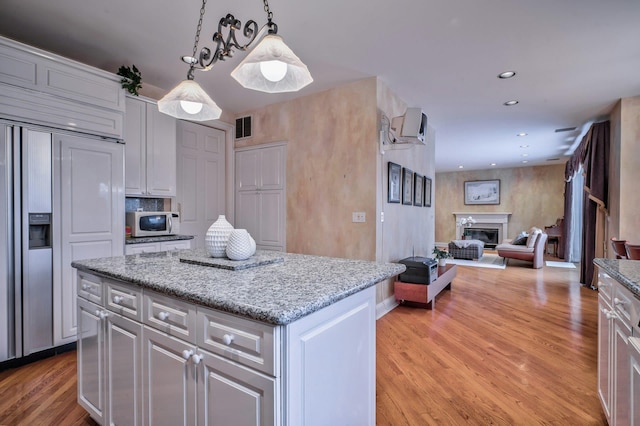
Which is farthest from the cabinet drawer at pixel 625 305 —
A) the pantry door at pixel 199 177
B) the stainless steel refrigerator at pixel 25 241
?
the pantry door at pixel 199 177

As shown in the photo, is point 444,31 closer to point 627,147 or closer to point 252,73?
point 252,73

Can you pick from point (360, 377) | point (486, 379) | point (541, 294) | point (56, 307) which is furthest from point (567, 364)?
point (56, 307)

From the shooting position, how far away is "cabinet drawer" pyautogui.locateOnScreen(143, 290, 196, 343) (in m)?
1.15

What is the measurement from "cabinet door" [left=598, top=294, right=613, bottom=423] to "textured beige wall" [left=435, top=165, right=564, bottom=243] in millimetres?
8884

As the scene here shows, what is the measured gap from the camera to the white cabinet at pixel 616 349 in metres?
1.24

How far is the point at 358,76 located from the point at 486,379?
2.95 meters

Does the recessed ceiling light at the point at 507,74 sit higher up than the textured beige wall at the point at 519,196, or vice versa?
the recessed ceiling light at the point at 507,74

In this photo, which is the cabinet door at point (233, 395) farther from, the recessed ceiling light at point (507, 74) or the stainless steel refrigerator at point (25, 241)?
the recessed ceiling light at point (507, 74)

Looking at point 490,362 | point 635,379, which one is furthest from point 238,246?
point 490,362

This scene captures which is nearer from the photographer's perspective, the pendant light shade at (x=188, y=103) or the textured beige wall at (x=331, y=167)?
the pendant light shade at (x=188, y=103)

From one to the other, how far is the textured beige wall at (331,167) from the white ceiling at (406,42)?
209mm

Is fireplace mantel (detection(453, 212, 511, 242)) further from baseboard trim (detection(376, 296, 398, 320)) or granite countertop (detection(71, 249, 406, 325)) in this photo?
granite countertop (detection(71, 249, 406, 325))


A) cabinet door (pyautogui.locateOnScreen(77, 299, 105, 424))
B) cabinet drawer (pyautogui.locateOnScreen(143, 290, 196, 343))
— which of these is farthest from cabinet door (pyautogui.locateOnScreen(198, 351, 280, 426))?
cabinet door (pyautogui.locateOnScreen(77, 299, 105, 424))

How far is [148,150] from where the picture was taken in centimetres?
333
